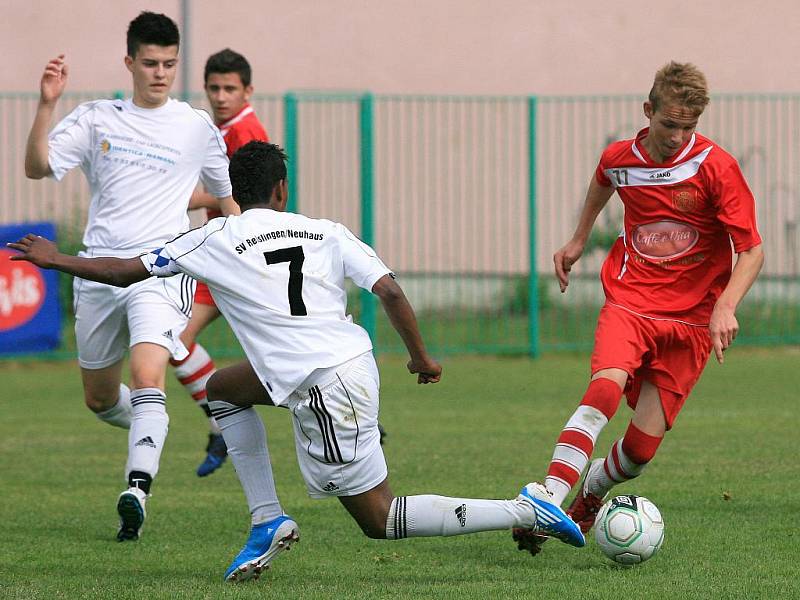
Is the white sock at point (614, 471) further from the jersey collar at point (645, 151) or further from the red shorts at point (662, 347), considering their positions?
the jersey collar at point (645, 151)

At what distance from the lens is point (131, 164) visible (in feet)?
23.5

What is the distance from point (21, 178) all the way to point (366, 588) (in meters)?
12.3

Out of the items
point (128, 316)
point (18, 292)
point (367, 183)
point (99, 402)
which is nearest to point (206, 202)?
point (128, 316)

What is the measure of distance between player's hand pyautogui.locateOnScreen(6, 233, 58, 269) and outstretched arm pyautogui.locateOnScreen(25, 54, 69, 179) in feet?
5.11

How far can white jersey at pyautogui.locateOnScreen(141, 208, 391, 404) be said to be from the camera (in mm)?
5090

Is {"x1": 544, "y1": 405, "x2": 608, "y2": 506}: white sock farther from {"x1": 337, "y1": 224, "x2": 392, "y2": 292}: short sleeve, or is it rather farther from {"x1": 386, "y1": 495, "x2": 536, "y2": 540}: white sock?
{"x1": 337, "y1": 224, "x2": 392, "y2": 292}: short sleeve

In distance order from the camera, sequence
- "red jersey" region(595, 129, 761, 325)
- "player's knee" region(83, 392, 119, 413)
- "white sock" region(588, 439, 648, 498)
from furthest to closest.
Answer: "player's knee" region(83, 392, 119, 413), "white sock" region(588, 439, 648, 498), "red jersey" region(595, 129, 761, 325)

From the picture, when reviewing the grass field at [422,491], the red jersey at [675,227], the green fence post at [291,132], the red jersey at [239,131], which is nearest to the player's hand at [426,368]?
the grass field at [422,491]

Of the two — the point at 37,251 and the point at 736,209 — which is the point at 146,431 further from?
the point at 736,209

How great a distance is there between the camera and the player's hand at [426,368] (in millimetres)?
5012

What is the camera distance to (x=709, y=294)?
6.15m

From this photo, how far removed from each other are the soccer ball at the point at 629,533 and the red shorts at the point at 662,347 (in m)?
0.67

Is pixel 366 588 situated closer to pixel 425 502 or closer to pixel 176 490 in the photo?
pixel 425 502

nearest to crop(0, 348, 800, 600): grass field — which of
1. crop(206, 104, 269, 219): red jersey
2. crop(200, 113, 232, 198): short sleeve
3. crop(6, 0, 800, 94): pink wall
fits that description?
crop(200, 113, 232, 198): short sleeve
